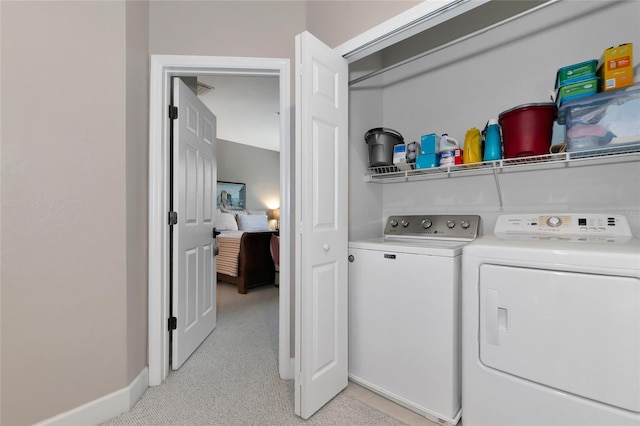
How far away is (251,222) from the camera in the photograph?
604cm

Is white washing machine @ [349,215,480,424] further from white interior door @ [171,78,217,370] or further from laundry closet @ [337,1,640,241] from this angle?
white interior door @ [171,78,217,370]

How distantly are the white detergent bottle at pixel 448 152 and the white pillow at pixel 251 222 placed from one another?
4716mm

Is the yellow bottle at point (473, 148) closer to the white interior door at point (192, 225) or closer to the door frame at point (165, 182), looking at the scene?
the door frame at point (165, 182)

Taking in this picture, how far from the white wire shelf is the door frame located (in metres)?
0.73

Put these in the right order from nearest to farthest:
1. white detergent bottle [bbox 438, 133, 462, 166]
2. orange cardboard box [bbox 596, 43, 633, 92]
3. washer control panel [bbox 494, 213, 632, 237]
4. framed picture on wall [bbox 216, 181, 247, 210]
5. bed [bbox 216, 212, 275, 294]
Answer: orange cardboard box [bbox 596, 43, 633, 92], washer control panel [bbox 494, 213, 632, 237], white detergent bottle [bbox 438, 133, 462, 166], bed [bbox 216, 212, 275, 294], framed picture on wall [bbox 216, 181, 247, 210]

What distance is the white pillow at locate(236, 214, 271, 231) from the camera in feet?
19.3

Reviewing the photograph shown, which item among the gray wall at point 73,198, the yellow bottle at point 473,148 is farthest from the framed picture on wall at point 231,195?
the yellow bottle at point 473,148

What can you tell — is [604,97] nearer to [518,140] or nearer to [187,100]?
[518,140]

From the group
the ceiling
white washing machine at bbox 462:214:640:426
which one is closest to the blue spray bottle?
white washing machine at bbox 462:214:640:426

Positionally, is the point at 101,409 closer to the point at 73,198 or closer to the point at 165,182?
the point at 73,198

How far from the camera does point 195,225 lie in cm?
221

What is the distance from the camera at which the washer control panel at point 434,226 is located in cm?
181

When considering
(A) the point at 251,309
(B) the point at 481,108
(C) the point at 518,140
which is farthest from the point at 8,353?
(B) the point at 481,108

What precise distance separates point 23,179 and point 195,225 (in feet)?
3.36
